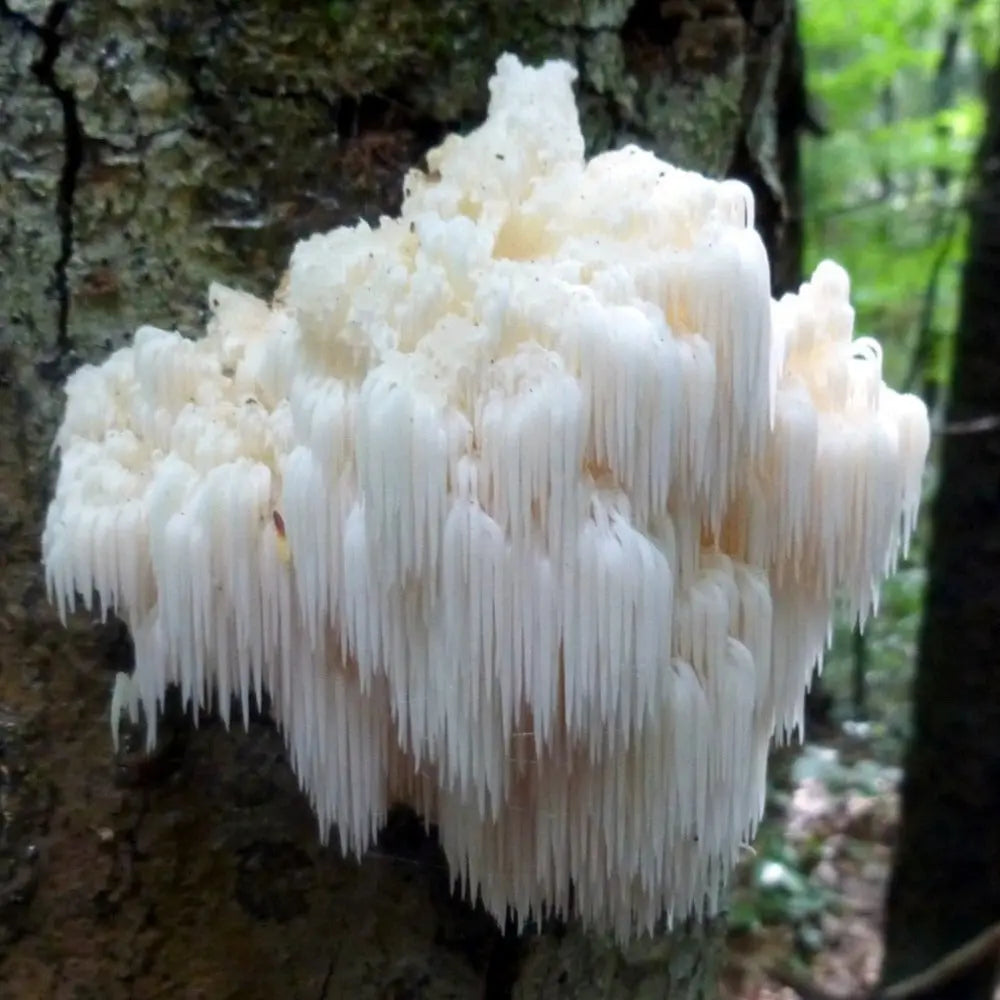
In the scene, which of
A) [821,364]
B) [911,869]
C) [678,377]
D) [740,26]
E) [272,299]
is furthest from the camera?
[911,869]

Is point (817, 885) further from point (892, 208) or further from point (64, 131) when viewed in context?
point (892, 208)

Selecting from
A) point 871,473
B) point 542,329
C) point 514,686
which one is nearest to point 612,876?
point 514,686

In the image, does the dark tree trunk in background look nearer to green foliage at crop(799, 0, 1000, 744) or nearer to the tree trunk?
green foliage at crop(799, 0, 1000, 744)

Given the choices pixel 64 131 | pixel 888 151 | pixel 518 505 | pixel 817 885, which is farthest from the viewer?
pixel 888 151

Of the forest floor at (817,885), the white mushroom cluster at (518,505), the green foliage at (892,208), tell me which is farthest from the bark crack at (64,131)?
the forest floor at (817,885)

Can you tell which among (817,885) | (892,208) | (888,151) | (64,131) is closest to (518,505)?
(64,131)

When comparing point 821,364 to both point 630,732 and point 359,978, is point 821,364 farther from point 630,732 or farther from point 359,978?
point 359,978

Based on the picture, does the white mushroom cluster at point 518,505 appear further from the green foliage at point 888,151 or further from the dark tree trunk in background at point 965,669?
the green foliage at point 888,151
